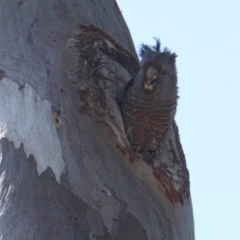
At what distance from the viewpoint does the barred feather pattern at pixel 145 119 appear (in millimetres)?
4031

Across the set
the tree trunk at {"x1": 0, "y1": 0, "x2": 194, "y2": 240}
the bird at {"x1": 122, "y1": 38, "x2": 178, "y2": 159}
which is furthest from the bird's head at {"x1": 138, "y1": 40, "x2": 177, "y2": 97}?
the tree trunk at {"x1": 0, "y1": 0, "x2": 194, "y2": 240}

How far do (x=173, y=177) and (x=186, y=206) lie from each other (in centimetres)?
19

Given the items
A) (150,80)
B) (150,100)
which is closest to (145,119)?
(150,100)

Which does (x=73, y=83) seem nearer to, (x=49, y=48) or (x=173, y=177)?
(x=49, y=48)

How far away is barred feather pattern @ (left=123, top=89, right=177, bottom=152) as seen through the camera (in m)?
4.03

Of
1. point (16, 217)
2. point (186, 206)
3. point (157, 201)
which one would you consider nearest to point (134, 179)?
point (157, 201)

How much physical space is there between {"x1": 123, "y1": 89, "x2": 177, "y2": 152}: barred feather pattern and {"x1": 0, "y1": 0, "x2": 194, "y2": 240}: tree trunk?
0.28 ft

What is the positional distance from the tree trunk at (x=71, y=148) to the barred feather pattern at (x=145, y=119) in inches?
3.4

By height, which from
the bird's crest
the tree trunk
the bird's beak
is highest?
the bird's crest

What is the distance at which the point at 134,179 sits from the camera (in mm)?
3461

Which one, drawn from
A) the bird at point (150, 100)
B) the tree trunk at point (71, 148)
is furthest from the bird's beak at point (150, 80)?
the tree trunk at point (71, 148)

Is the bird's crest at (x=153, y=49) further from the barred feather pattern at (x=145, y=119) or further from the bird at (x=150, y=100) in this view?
the barred feather pattern at (x=145, y=119)

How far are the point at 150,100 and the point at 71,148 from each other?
1.01m

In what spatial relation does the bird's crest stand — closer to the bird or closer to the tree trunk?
the bird
